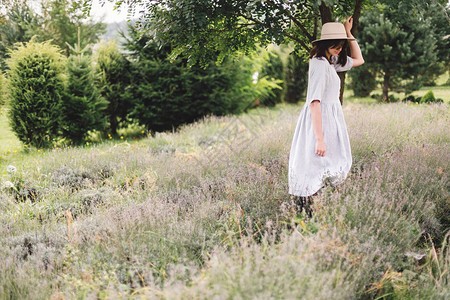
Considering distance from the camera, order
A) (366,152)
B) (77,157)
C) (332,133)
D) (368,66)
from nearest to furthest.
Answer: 1. (332,133)
2. (366,152)
3. (77,157)
4. (368,66)

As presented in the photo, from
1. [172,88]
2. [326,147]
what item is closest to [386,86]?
[172,88]

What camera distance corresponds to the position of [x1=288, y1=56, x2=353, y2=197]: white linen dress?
307 centimetres

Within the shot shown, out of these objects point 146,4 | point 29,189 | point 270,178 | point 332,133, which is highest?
point 146,4

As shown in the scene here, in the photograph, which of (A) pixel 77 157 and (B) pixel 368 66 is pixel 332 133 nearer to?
(A) pixel 77 157

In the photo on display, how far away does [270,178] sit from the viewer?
371 cm

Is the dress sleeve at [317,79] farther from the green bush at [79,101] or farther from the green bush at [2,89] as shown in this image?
the green bush at [2,89]

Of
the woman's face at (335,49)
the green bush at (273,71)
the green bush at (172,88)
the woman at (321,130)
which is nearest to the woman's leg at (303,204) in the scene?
the woman at (321,130)

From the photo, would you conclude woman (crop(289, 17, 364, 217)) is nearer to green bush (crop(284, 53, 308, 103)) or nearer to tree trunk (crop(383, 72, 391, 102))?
tree trunk (crop(383, 72, 391, 102))

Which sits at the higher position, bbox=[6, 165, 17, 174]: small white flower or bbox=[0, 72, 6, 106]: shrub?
bbox=[0, 72, 6, 106]: shrub

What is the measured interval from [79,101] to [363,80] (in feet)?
32.0

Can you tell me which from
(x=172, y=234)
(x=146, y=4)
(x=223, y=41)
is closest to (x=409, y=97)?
(x=223, y=41)

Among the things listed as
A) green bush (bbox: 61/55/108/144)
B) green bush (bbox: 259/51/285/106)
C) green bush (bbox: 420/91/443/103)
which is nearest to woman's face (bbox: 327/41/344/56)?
green bush (bbox: 61/55/108/144)

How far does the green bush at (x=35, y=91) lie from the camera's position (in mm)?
7230

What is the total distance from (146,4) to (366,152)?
3.23 m
